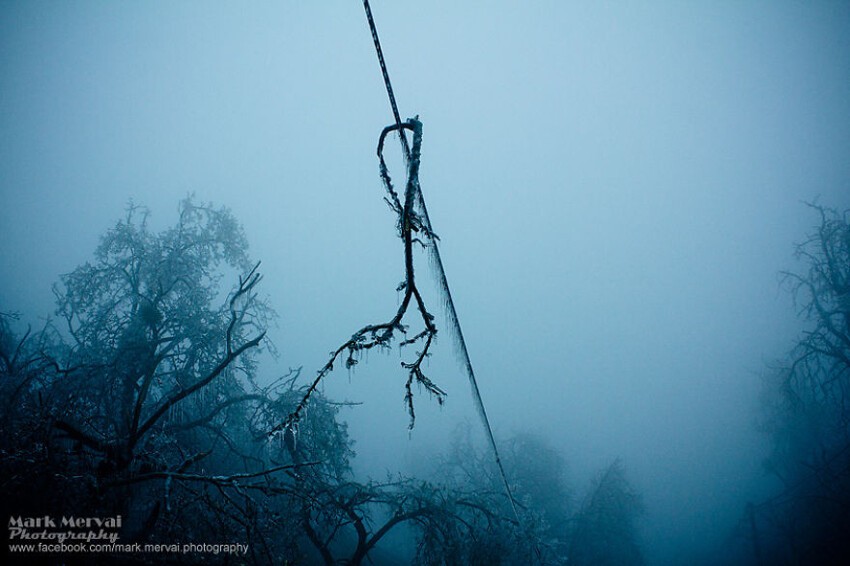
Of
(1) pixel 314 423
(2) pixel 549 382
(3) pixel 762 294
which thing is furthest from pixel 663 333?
(1) pixel 314 423

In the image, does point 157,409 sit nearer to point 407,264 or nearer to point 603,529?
point 407,264

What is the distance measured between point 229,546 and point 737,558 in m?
41.5

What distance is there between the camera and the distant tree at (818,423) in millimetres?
12656

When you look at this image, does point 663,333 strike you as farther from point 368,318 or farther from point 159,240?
point 159,240

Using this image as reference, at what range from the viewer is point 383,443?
264 ft

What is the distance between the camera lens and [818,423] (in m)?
21.1

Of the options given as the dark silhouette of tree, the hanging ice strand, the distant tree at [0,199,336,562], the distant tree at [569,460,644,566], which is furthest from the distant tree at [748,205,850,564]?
the distant tree at [0,199,336,562]

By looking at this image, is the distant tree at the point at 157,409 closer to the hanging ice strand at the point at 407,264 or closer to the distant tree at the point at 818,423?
the hanging ice strand at the point at 407,264

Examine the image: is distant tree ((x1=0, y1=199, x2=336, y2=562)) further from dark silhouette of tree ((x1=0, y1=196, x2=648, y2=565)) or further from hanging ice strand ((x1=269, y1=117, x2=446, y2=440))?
hanging ice strand ((x1=269, y1=117, x2=446, y2=440))

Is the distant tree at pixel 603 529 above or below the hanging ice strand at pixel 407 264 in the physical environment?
below

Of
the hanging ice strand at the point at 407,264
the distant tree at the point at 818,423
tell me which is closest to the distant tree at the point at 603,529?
the distant tree at the point at 818,423

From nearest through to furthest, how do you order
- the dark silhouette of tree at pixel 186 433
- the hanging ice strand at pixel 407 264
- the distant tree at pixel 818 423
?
the hanging ice strand at pixel 407 264, the dark silhouette of tree at pixel 186 433, the distant tree at pixel 818 423

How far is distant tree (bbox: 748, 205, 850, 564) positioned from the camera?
41.5 ft

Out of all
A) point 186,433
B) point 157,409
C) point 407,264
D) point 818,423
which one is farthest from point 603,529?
point 407,264
